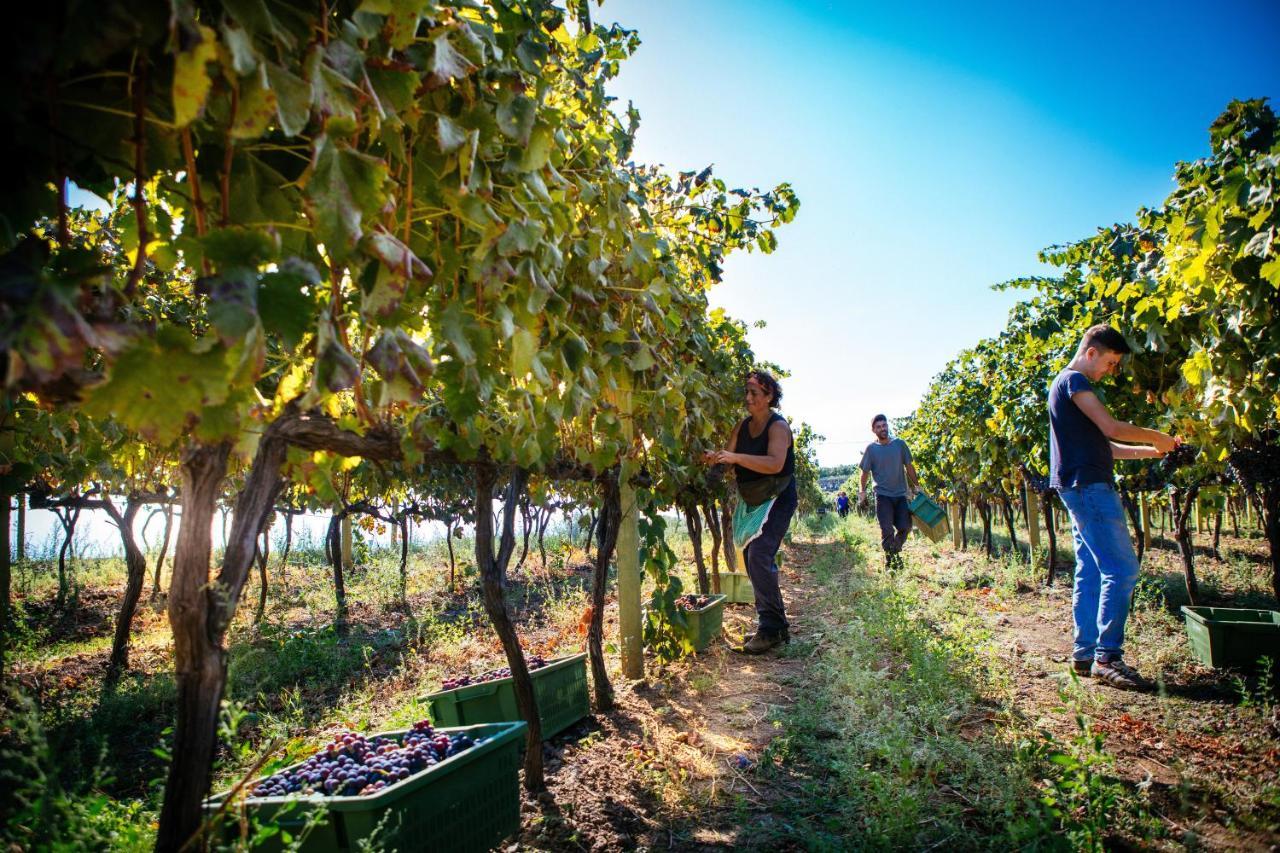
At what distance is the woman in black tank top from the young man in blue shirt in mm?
1732

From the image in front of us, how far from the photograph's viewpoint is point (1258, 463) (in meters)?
4.28

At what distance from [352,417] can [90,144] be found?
1.00 m

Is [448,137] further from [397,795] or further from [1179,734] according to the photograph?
[1179,734]

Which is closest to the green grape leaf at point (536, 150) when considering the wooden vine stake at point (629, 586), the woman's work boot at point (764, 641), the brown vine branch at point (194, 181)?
the brown vine branch at point (194, 181)

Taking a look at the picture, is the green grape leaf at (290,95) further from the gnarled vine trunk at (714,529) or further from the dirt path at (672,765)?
the gnarled vine trunk at (714,529)

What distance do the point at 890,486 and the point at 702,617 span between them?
435 cm

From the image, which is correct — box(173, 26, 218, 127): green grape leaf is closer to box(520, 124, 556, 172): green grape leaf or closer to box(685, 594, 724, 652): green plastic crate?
box(520, 124, 556, 172): green grape leaf

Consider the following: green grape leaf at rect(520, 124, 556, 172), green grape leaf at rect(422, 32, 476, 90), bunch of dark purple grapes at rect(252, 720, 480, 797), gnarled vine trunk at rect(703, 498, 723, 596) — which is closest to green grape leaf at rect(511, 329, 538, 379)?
green grape leaf at rect(520, 124, 556, 172)

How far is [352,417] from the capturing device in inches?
78.8

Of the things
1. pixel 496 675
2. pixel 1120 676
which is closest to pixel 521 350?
pixel 496 675

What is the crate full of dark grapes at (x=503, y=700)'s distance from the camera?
3326mm

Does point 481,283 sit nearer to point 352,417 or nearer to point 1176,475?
point 352,417

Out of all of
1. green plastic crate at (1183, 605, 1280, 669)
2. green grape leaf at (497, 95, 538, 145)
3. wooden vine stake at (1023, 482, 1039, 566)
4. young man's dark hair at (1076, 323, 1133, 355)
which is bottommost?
green plastic crate at (1183, 605, 1280, 669)

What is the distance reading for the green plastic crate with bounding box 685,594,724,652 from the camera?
16.3 feet
